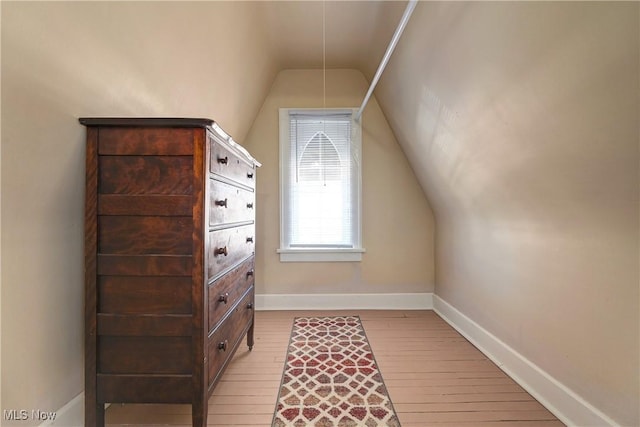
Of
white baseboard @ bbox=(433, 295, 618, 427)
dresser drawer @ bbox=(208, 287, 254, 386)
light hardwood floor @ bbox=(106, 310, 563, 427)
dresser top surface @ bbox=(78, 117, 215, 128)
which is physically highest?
dresser top surface @ bbox=(78, 117, 215, 128)

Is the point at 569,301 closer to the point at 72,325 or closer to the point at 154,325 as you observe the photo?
the point at 154,325

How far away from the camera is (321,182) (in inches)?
124

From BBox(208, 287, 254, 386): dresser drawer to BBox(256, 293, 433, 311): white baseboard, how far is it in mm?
1046

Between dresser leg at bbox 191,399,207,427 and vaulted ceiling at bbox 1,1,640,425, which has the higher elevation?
vaulted ceiling at bbox 1,1,640,425

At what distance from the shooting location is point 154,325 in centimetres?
121

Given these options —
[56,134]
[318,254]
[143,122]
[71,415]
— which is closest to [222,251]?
[143,122]

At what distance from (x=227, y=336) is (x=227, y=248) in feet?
1.57

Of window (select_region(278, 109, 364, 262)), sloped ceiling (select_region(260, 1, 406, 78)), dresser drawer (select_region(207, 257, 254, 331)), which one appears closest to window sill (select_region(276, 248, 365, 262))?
window (select_region(278, 109, 364, 262))

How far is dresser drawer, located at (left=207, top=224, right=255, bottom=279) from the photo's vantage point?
129 cm

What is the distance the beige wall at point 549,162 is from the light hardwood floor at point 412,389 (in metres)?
0.28

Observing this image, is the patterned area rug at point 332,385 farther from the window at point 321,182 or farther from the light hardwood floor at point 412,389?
the window at point 321,182

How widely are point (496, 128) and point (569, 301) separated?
0.99 meters

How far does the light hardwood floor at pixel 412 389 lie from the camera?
4.82 ft

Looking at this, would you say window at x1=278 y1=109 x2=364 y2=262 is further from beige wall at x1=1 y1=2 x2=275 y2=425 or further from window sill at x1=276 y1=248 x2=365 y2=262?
beige wall at x1=1 y1=2 x2=275 y2=425
